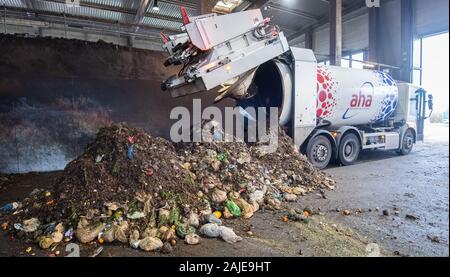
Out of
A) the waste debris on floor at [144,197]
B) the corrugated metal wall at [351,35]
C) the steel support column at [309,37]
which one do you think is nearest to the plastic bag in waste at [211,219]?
the waste debris on floor at [144,197]

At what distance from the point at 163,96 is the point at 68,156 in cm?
251

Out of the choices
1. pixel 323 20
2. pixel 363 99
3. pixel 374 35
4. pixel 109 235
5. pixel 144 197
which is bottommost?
pixel 109 235

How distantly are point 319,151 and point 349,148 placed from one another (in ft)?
3.90

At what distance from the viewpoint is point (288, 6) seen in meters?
11.3

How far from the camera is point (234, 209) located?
134 inches

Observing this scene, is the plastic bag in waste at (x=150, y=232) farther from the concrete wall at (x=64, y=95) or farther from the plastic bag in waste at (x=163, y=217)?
the concrete wall at (x=64, y=95)

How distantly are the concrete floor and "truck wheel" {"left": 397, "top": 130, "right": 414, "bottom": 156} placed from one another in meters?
3.23

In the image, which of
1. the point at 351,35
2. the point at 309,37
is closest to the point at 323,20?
the point at 309,37

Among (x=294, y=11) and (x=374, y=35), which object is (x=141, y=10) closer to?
(x=294, y=11)

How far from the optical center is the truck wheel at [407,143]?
27.9ft

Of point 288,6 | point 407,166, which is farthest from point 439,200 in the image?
point 288,6

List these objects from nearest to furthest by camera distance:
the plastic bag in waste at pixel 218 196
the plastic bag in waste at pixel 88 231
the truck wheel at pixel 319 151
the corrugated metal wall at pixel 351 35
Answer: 1. the plastic bag in waste at pixel 88 231
2. the plastic bag in waste at pixel 218 196
3. the truck wheel at pixel 319 151
4. the corrugated metal wall at pixel 351 35

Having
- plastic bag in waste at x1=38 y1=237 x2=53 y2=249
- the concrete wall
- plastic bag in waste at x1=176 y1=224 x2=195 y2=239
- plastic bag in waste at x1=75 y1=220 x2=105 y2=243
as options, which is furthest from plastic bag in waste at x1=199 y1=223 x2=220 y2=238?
the concrete wall

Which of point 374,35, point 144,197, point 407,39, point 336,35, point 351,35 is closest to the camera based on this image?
point 144,197
